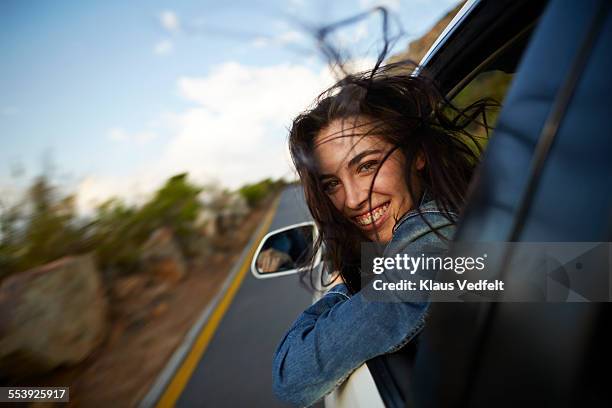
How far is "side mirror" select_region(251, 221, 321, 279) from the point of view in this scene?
2.16m

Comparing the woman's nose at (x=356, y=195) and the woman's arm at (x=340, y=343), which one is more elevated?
the woman's nose at (x=356, y=195)

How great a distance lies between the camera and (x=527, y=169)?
1.71 ft

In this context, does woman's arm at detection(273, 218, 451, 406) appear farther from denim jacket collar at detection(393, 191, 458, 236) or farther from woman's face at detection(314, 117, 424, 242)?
woman's face at detection(314, 117, 424, 242)

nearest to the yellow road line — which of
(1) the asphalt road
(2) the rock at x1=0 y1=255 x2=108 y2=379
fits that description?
(1) the asphalt road

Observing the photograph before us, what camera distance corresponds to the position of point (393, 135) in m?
1.37

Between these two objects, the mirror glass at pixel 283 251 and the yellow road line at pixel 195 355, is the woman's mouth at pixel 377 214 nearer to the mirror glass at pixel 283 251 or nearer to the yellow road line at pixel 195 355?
the mirror glass at pixel 283 251

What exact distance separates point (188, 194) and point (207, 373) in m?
6.60

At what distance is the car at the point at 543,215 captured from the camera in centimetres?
46

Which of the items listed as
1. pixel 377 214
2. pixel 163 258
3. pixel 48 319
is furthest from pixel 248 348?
pixel 163 258

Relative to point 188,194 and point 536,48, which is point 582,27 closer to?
point 536,48

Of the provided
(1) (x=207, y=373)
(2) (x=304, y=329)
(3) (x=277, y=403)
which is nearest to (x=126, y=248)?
(1) (x=207, y=373)

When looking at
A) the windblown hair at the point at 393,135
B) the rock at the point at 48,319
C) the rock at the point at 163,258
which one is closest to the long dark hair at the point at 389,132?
the windblown hair at the point at 393,135

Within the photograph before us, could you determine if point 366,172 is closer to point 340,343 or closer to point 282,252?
point 340,343

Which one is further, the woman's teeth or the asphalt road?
the asphalt road
